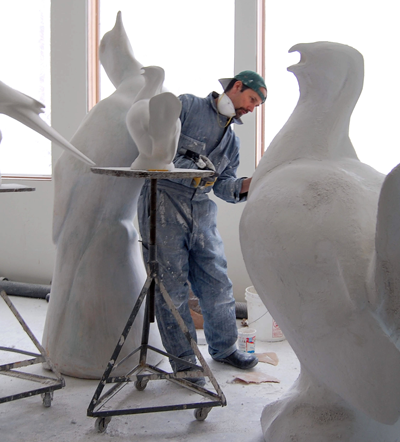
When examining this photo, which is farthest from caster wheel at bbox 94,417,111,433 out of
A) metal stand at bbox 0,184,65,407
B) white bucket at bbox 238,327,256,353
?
white bucket at bbox 238,327,256,353

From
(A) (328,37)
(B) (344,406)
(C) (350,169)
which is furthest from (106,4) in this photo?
(B) (344,406)

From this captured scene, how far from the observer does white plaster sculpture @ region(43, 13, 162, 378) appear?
2734 millimetres

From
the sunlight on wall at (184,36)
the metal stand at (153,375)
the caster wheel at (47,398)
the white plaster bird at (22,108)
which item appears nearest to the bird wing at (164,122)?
the metal stand at (153,375)

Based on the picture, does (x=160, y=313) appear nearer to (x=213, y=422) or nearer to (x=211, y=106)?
(x=213, y=422)

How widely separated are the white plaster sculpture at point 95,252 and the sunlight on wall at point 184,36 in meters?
1.68

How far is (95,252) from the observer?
2754 millimetres

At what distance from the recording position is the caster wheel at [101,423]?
224 cm

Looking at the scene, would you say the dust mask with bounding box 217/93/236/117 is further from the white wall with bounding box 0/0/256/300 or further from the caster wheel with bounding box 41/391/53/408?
the caster wheel with bounding box 41/391/53/408

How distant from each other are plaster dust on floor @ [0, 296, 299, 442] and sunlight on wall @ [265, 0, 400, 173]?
185 centimetres

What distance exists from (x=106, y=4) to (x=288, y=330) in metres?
4.01

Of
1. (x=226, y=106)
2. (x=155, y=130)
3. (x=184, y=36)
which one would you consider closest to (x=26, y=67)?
(x=184, y=36)

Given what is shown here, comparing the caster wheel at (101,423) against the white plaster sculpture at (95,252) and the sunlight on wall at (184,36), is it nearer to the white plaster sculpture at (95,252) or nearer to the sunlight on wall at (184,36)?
the white plaster sculpture at (95,252)

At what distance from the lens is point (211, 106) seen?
Answer: 2.87 metres

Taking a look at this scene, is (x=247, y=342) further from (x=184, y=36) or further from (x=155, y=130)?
(x=184, y=36)
